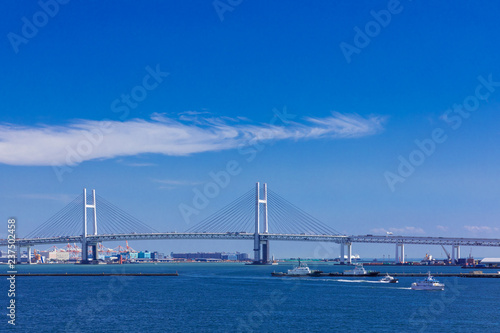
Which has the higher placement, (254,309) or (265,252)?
(254,309)

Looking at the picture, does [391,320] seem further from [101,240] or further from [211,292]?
[101,240]

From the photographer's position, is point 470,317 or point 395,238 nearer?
point 470,317

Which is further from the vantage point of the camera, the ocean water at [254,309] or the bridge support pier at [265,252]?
the bridge support pier at [265,252]

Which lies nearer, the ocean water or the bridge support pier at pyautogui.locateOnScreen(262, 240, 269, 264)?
the ocean water

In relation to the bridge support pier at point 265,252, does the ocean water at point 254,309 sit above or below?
above

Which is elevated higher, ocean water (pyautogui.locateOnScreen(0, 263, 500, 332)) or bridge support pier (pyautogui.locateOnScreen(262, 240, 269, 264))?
ocean water (pyautogui.locateOnScreen(0, 263, 500, 332))

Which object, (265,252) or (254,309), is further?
(265,252)

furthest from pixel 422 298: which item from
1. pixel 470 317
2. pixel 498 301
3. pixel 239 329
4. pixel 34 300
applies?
pixel 34 300

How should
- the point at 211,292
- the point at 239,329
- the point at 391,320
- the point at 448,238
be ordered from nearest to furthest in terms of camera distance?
the point at 239,329 → the point at 391,320 → the point at 211,292 → the point at 448,238
